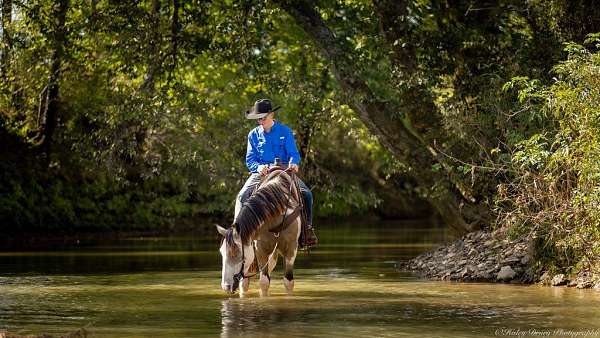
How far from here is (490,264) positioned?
19000 millimetres

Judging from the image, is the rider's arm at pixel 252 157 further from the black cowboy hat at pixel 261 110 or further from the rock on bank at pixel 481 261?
the rock on bank at pixel 481 261

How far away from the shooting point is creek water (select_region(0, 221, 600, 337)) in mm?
11336

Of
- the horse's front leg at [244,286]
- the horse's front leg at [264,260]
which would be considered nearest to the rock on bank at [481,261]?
the horse's front leg at [264,260]

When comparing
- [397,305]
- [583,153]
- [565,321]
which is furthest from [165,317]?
[583,153]

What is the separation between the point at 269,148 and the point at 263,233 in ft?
4.11

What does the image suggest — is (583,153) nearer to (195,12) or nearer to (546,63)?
(546,63)

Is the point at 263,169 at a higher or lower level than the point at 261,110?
lower

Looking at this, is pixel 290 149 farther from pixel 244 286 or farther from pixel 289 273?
pixel 244 286

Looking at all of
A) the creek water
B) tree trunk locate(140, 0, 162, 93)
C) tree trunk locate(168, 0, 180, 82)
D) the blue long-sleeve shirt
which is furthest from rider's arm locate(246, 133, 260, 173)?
tree trunk locate(140, 0, 162, 93)

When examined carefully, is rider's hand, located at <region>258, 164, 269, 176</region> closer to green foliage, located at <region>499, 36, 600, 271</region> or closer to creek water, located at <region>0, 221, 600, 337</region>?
creek water, located at <region>0, 221, 600, 337</region>

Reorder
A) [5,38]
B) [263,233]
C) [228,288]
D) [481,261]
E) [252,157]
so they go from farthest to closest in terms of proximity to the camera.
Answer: [5,38] < [481,261] < [252,157] < [263,233] < [228,288]

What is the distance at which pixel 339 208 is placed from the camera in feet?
191

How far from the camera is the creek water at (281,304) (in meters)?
11.3

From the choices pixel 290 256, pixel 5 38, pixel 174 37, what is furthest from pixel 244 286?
pixel 5 38
